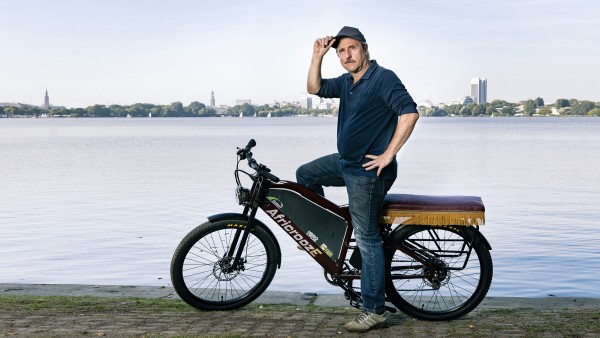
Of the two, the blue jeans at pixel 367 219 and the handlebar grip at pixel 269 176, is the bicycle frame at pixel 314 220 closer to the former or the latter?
the handlebar grip at pixel 269 176

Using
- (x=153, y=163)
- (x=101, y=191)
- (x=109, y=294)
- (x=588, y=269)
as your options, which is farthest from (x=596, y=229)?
(x=153, y=163)

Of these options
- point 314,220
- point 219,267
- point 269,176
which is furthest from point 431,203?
point 219,267

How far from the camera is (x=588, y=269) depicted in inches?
445

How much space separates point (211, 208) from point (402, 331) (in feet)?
41.4

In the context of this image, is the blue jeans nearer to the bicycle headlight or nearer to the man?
the man

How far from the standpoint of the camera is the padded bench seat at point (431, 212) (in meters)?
6.29

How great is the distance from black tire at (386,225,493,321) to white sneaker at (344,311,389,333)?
383 mm

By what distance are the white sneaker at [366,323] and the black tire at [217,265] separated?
39.5 inches

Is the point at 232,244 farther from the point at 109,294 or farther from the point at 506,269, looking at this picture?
the point at 506,269

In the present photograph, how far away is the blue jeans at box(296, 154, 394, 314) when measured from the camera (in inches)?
240

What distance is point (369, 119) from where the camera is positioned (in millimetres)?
6027

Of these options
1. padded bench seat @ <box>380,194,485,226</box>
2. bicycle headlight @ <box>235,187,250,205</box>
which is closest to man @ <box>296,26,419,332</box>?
padded bench seat @ <box>380,194,485,226</box>

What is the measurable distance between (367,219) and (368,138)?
1.96 feet

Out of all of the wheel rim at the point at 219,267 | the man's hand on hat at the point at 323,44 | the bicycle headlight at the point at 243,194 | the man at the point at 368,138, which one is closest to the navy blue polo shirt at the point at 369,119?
the man at the point at 368,138
